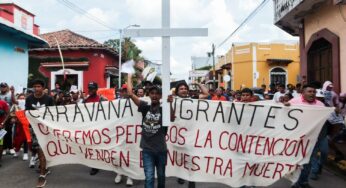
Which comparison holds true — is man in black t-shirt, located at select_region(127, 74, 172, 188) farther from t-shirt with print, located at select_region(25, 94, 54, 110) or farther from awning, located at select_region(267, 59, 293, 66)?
awning, located at select_region(267, 59, 293, 66)

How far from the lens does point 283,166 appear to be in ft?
18.4

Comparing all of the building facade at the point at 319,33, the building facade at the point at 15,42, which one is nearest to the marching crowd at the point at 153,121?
the building facade at the point at 319,33

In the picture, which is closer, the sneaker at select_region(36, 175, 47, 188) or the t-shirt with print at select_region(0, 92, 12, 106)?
the sneaker at select_region(36, 175, 47, 188)

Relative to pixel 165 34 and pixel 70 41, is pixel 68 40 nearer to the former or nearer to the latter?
pixel 70 41

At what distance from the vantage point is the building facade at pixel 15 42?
574 inches

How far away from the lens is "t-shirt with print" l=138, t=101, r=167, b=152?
15.5 feet

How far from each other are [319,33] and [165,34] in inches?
342

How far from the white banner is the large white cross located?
128 cm

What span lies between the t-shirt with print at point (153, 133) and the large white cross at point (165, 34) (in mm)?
127

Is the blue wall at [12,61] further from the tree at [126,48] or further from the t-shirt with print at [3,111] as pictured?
the tree at [126,48]

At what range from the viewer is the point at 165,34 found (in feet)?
15.7

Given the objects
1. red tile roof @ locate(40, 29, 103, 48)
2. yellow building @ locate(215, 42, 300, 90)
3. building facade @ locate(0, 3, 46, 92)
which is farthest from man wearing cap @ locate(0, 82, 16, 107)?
yellow building @ locate(215, 42, 300, 90)

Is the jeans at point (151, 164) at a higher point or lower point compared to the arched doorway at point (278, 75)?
lower

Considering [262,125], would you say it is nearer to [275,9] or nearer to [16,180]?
[16,180]
